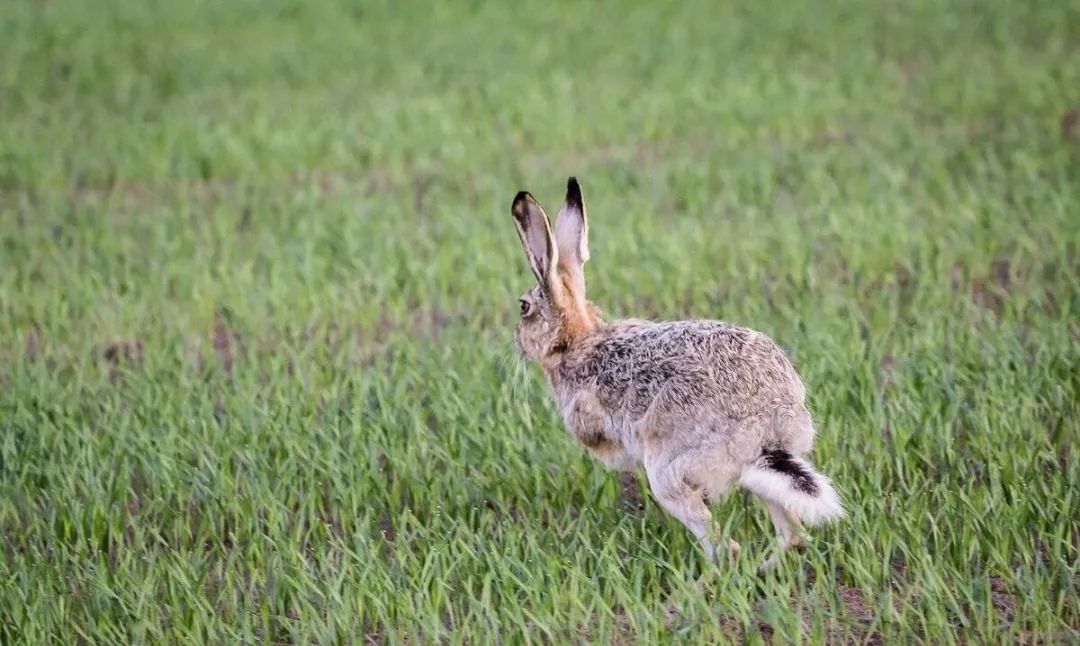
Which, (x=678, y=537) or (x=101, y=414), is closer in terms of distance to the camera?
(x=678, y=537)

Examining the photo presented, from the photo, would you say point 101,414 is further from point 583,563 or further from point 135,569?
point 583,563

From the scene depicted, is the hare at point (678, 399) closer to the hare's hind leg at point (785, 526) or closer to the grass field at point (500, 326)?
the hare's hind leg at point (785, 526)

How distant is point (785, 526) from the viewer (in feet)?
16.1

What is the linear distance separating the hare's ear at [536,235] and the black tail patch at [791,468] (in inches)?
40.8

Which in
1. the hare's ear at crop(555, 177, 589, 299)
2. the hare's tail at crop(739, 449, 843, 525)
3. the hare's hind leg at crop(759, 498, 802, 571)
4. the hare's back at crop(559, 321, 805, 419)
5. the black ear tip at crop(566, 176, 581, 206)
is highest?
the black ear tip at crop(566, 176, 581, 206)

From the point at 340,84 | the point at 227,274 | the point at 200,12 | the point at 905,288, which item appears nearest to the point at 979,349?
the point at 905,288

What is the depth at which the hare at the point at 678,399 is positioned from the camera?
4.68 meters

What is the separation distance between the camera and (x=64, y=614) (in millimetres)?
4758

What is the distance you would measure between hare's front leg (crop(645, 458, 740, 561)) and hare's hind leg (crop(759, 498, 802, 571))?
160mm

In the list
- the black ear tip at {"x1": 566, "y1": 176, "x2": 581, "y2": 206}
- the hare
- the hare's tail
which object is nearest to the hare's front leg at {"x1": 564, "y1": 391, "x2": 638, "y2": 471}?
the hare

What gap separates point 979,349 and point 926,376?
22.9 inches

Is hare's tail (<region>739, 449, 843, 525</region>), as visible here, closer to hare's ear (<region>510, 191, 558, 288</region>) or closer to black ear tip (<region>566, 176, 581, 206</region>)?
hare's ear (<region>510, 191, 558, 288</region>)

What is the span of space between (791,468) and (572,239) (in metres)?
1.36

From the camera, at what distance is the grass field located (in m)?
4.70
